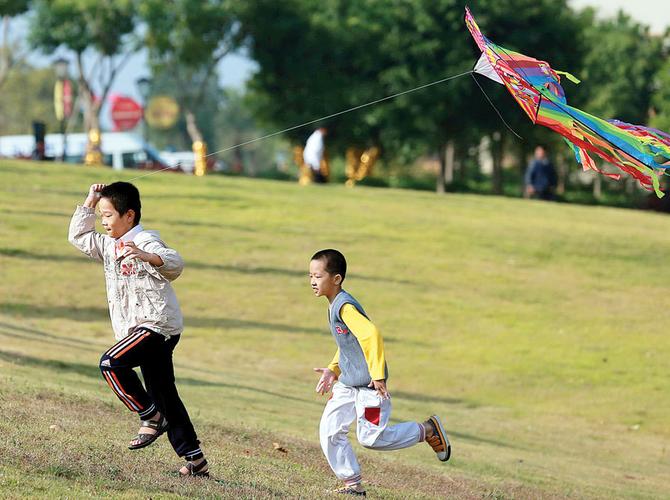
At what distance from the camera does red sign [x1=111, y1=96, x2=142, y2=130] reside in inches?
2876

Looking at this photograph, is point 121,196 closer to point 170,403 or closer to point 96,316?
point 170,403

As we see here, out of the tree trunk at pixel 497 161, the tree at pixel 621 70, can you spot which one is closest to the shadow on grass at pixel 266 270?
the tree trunk at pixel 497 161

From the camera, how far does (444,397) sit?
18.9 m

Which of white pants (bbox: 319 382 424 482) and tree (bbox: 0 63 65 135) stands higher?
tree (bbox: 0 63 65 135)

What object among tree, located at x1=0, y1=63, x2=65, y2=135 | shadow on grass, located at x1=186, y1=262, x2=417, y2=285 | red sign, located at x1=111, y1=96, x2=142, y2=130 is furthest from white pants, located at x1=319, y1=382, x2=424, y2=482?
tree, located at x1=0, y1=63, x2=65, y2=135

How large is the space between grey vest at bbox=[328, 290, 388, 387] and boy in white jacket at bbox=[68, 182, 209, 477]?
985 mm

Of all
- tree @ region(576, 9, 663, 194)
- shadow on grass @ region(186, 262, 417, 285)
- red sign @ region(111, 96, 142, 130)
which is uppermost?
tree @ region(576, 9, 663, 194)

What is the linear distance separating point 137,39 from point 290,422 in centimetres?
5290

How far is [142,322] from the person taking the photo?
760cm

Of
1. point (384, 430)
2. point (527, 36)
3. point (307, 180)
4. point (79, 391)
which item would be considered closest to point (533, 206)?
point (307, 180)

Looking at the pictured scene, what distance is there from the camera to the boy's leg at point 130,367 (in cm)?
755

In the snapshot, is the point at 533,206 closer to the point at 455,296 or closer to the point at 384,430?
the point at 455,296

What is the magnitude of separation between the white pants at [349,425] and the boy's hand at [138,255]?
4.95 ft

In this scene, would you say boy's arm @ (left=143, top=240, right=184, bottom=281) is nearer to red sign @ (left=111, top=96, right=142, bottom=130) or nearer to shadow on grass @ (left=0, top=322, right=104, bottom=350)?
shadow on grass @ (left=0, top=322, right=104, bottom=350)
